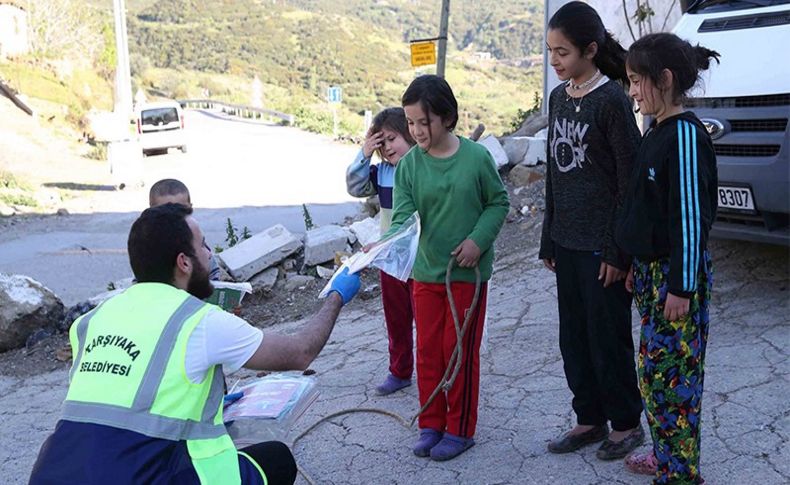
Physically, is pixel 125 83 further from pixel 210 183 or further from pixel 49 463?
pixel 49 463

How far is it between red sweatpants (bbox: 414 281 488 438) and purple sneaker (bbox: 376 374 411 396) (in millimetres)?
821

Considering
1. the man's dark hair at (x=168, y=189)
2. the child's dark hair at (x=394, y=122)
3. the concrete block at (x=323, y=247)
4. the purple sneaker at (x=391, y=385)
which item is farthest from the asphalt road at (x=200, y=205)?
the child's dark hair at (x=394, y=122)

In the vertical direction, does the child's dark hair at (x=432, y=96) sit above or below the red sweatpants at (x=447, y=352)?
above

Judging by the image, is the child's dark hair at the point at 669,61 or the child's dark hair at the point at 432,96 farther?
the child's dark hair at the point at 432,96

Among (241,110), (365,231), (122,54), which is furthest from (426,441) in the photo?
(241,110)

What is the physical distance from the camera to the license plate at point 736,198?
15.4 ft

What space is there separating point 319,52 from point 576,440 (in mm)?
87592

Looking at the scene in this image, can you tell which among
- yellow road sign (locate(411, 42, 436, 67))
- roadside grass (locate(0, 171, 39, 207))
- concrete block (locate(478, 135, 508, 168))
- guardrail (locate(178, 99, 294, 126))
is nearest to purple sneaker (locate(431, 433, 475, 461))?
concrete block (locate(478, 135, 508, 168))

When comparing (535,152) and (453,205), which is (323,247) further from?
(453,205)

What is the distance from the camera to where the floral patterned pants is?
287cm

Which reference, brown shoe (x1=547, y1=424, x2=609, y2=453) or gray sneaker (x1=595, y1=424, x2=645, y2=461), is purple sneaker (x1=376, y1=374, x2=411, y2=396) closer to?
brown shoe (x1=547, y1=424, x2=609, y2=453)

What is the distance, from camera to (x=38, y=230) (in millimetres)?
13297

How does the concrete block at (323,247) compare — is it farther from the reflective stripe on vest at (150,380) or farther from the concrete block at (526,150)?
the reflective stripe on vest at (150,380)

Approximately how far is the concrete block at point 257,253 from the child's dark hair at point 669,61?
4835 mm
